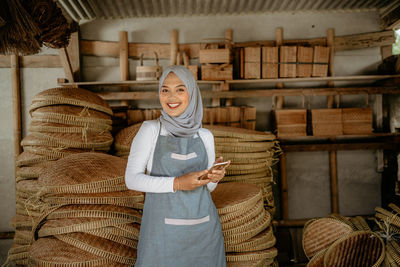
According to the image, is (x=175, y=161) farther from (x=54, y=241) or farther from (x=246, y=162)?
(x=246, y=162)

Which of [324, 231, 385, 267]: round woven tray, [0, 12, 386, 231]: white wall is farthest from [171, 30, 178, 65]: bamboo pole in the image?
[324, 231, 385, 267]: round woven tray

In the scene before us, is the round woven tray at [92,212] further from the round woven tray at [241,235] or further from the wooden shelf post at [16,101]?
the wooden shelf post at [16,101]

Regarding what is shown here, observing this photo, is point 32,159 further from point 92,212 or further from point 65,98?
point 92,212

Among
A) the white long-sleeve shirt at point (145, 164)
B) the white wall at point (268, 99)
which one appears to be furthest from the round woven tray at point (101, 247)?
the white wall at point (268, 99)

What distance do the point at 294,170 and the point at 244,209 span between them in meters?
2.58

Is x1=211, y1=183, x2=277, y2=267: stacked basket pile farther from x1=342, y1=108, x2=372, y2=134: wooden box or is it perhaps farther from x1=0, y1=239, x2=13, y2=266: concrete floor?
x1=0, y1=239, x2=13, y2=266: concrete floor

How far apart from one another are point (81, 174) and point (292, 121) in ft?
10.2

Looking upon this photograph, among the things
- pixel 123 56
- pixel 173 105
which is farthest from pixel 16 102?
pixel 173 105

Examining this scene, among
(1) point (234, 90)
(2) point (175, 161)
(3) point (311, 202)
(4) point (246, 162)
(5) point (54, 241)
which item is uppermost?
(1) point (234, 90)

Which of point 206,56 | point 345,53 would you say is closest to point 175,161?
point 206,56

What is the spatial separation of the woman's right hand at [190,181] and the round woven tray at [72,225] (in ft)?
2.82

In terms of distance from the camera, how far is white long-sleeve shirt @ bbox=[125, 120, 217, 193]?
57.1 inches

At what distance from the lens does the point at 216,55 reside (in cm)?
384

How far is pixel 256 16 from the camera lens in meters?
4.51
